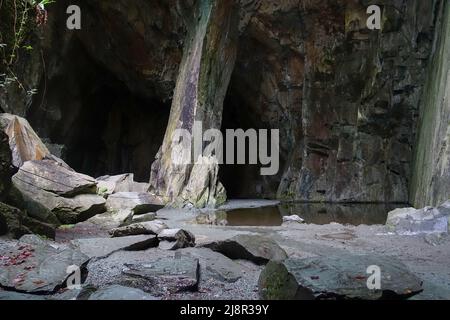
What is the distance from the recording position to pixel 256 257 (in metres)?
4.34

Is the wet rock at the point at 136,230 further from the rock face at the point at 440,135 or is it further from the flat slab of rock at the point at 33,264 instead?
the rock face at the point at 440,135

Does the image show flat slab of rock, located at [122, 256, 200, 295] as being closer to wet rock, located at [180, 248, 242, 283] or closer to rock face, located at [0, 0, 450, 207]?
wet rock, located at [180, 248, 242, 283]

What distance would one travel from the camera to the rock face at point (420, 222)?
21.1 ft

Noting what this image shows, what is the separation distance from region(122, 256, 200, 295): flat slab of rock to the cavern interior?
24 mm

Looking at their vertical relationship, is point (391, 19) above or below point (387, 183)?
above

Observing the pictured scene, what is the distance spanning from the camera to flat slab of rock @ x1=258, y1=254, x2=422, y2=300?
275 centimetres

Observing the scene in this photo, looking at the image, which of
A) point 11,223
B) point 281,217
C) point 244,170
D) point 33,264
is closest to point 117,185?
point 281,217

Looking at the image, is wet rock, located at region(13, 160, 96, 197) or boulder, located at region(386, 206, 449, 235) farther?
wet rock, located at region(13, 160, 96, 197)

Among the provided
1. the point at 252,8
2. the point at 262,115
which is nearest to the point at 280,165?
the point at 262,115

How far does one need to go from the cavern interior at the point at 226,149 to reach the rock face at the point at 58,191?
0.04 m

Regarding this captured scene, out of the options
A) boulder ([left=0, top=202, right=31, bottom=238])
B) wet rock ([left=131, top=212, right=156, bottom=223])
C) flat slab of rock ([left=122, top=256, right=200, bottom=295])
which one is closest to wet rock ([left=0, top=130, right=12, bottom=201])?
boulder ([left=0, top=202, right=31, bottom=238])

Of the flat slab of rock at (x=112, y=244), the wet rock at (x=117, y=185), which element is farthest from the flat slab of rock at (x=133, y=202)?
the flat slab of rock at (x=112, y=244)
